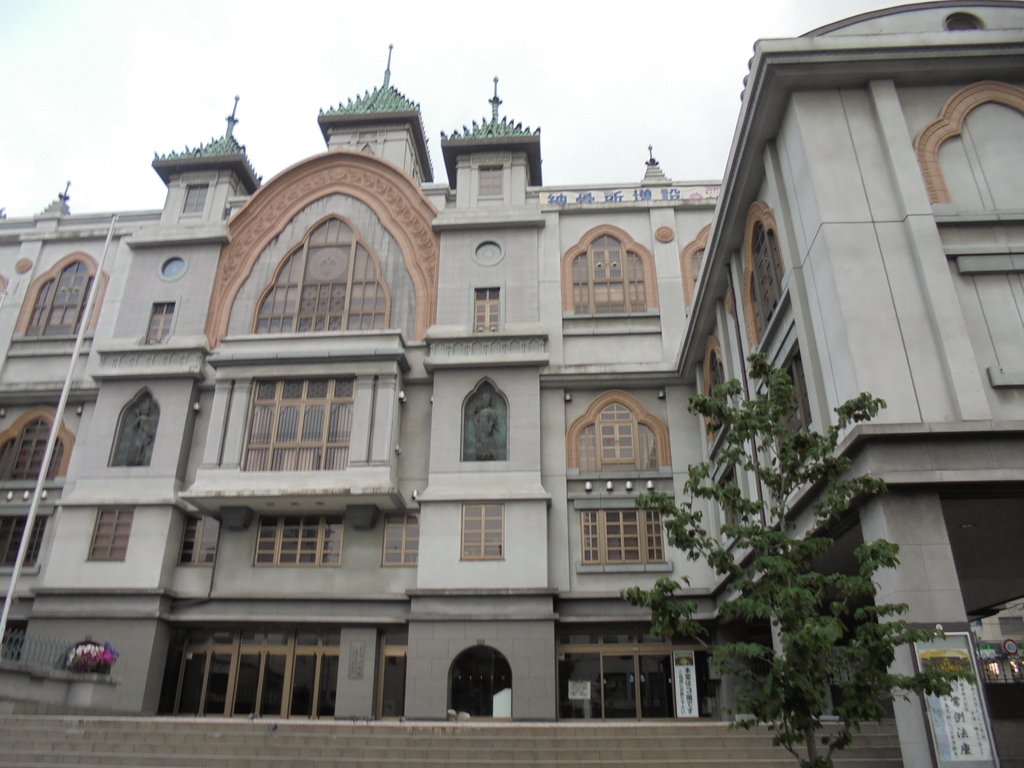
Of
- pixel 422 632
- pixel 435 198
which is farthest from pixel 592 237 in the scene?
pixel 422 632

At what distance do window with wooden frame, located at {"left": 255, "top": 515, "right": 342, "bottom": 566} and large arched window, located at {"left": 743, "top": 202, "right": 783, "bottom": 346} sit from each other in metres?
14.0

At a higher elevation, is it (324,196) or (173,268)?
(324,196)

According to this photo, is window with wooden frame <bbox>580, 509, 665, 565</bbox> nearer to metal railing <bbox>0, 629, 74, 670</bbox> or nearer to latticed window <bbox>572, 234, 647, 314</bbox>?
latticed window <bbox>572, 234, 647, 314</bbox>

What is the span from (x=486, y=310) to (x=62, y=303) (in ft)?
55.4

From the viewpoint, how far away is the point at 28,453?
27938 mm

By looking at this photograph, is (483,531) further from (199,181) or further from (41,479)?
(199,181)

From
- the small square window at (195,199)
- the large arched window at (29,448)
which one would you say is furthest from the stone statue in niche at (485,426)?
the large arched window at (29,448)

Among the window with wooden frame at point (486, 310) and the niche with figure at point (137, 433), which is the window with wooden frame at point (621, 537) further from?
the niche with figure at point (137, 433)

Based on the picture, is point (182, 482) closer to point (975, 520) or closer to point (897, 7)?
point (975, 520)

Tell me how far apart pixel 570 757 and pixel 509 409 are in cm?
1222

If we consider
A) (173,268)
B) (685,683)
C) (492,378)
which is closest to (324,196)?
(173,268)

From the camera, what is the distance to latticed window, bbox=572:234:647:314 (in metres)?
27.3

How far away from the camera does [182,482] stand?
25578mm

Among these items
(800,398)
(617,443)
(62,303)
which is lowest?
(800,398)
